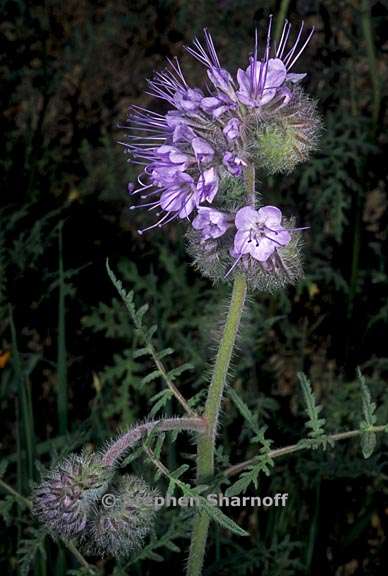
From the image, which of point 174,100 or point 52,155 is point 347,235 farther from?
point 174,100

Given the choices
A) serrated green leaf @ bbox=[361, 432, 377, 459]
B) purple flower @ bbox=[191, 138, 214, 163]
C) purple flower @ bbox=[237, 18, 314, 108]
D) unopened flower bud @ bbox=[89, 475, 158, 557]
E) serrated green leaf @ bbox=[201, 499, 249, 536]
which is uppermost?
purple flower @ bbox=[237, 18, 314, 108]

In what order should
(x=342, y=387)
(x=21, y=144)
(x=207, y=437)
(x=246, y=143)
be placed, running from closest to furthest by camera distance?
(x=246, y=143)
(x=207, y=437)
(x=342, y=387)
(x=21, y=144)

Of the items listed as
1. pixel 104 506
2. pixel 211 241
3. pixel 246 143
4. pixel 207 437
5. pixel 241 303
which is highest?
pixel 246 143

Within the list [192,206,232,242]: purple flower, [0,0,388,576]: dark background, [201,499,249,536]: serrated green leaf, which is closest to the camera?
[201,499,249,536]: serrated green leaf

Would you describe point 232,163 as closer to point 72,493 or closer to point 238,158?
point 238,158

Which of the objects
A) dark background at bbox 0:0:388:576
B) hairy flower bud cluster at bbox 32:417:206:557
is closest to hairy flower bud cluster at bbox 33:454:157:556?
hairy flower bud cluster at bbox 32:417:206:557

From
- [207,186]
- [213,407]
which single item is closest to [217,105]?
[207,186]

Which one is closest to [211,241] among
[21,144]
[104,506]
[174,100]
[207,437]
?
[174,100]

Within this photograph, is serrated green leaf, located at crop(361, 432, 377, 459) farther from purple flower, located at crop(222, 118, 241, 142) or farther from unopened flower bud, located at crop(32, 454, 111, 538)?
purple flower, located at crop(222, 118, 241, 142)
